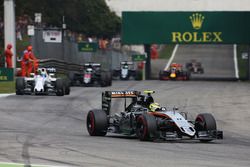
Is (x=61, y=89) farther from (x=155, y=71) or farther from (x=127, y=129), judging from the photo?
(x=155, y=71)

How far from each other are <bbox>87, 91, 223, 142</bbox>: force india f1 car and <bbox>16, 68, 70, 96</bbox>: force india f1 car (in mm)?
10894

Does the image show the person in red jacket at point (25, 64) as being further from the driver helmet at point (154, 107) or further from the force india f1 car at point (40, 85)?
the driver helmet at point (154, 107)

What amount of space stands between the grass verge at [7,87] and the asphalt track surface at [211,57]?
35272mm

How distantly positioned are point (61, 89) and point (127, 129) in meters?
12.5

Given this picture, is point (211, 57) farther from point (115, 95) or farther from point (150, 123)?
point (150, 123)

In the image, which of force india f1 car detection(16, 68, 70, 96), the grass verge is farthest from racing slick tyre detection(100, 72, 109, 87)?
force india f1 car detection(16, 68, 70, 96)

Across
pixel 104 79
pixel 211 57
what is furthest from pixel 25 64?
pixel 211 57

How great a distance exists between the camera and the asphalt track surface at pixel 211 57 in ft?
228

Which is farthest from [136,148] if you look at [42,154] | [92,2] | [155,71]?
[155,71]

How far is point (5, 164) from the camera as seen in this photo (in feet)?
33.7

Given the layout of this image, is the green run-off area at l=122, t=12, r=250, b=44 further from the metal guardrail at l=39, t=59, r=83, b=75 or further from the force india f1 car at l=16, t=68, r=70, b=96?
the force india f1 car at l=16, t=68, r=70, b=96

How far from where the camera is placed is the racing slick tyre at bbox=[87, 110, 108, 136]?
15500 millimetres

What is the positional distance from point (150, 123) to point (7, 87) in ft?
55.2

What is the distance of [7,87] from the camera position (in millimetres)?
30078
